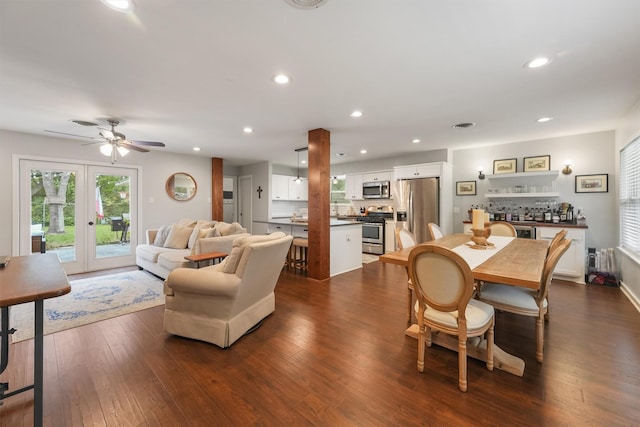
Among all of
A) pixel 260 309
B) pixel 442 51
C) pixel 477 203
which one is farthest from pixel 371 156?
pixel 260 309

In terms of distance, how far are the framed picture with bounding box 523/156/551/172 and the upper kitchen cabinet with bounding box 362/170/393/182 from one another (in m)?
2.73

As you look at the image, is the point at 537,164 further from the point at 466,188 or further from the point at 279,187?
the point at 279,187

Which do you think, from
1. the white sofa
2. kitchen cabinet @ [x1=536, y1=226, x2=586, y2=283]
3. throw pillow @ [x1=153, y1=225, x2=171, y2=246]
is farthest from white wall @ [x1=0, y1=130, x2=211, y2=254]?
kitchen cabinet @ [x1=536, y1=226, x2=586, y2=283]

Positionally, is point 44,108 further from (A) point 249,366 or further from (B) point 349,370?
(B) point 349,370

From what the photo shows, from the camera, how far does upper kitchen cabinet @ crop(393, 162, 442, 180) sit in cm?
568

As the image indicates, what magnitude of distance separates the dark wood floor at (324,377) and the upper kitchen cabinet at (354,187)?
4.73 m

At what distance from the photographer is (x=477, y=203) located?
567 cm

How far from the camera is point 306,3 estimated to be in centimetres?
158

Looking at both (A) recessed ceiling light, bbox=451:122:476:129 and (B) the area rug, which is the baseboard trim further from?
(B) the area rug

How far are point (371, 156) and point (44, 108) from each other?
5904 millimetres

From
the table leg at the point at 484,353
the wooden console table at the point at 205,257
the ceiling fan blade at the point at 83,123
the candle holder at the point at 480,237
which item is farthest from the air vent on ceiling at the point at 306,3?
the ceiling fan blade at the point at 83,123

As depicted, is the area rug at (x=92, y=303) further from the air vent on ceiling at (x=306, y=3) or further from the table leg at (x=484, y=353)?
the air vent on ceiling at (x=306, y=3)

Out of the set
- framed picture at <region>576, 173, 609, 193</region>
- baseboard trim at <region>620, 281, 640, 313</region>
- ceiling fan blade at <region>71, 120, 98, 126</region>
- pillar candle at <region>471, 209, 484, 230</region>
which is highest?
ceiling fan blade at <region>71, 120, 98, 126</region>

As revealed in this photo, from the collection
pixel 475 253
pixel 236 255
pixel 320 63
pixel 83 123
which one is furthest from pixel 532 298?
pixel 83 123
